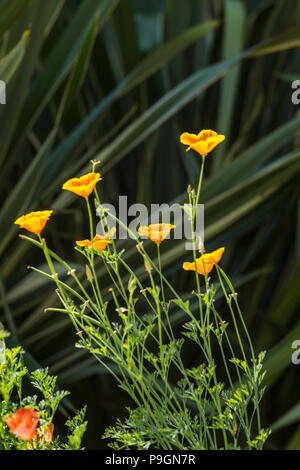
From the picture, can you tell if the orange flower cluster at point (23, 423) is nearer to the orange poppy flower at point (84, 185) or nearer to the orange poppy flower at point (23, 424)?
the orange poppy flower at point (23, 424)

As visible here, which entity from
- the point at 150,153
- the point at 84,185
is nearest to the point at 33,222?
the point at 84,185

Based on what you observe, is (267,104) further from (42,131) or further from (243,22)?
(42,131)

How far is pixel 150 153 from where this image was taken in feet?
3.79

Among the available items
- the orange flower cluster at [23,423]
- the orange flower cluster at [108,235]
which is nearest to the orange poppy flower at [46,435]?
the orange flower cluster at [23,423]

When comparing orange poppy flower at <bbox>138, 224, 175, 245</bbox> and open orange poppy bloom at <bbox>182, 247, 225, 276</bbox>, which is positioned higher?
orange poppy flower at <bbox>138, 224, 175, 245</bbox>

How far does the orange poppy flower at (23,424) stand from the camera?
34 cm

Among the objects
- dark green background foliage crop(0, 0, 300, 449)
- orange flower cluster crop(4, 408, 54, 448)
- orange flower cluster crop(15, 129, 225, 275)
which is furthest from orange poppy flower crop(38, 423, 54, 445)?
dark green background foliage crop(0, 0, 300, 449)

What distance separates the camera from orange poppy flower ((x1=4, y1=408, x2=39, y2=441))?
0.34m

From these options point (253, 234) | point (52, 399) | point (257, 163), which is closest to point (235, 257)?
point (253, 234)

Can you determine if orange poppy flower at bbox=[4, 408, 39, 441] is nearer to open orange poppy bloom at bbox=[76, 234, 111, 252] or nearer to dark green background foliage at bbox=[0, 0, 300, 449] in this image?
open orange poppy bloom at bbox=[76, 234, 111, 252]

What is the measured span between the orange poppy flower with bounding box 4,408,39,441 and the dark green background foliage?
1.19 feet

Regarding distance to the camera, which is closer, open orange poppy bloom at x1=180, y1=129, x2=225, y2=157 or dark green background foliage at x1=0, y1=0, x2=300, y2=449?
open orange poppy bloom at x1=180, y1=129, x2=225, y2=157

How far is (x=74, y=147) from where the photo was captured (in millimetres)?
1018

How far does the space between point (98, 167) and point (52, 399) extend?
1.94 ft
